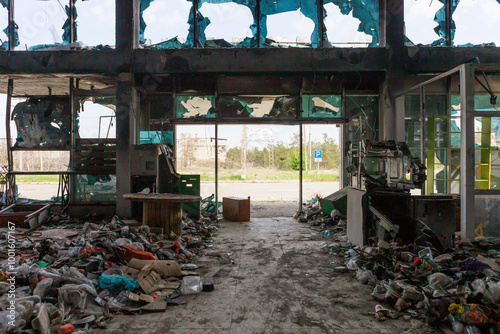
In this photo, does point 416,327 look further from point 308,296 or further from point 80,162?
point 80,162

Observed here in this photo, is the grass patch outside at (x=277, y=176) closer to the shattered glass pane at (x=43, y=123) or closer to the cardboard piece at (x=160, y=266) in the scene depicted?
the shattered glass pane at (x=43, y=123)

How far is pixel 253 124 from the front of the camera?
29.9ft

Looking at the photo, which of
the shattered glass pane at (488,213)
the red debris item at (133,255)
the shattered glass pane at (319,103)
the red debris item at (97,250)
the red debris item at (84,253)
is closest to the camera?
the red debris item at (84,253)

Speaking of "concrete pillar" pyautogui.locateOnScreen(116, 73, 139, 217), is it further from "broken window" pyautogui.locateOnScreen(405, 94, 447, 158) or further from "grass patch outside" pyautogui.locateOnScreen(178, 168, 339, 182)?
"grass patch outside" pyautogui.locateOnScreen(178, 168, 339, 182)

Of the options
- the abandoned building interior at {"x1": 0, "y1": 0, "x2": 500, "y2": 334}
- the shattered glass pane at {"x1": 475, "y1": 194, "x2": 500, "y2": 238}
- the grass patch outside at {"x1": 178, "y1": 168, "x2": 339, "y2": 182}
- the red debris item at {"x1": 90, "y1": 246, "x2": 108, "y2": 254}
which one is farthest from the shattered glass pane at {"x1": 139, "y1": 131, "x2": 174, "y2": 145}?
the grass patch outside at {"x1": 178, "y1": 168, "x2": 339, "y2": 182}

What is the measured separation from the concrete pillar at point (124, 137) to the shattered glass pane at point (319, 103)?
16.1 feet

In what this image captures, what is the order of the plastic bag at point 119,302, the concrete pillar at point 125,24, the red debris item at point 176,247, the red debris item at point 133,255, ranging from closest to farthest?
the plastic bag at point 119,302, the red debris item at point 133,255, the red debris item at point 176,247, the concrete pillar at point 125,24

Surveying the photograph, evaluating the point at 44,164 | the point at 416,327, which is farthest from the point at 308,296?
the point at 44,164

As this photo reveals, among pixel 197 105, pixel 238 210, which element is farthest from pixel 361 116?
pixel 197 105

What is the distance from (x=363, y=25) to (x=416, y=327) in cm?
831

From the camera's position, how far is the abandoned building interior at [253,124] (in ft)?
16.6

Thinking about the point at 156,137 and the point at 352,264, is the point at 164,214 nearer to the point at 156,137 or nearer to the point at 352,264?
the point at 156,137

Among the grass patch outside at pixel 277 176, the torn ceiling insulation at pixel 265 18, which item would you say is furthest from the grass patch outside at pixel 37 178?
the grass patch outside at pixel 277 176

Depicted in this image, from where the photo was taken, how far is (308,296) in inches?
152
